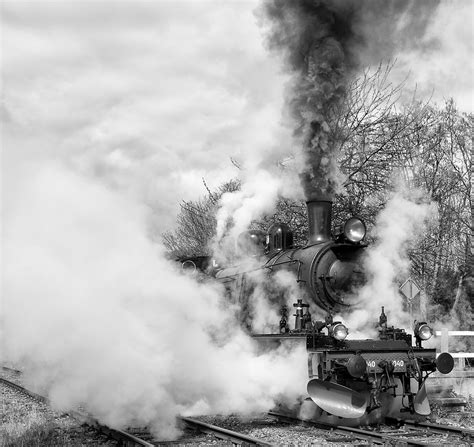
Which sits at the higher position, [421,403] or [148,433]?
[421,403]

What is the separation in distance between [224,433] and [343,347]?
6.59 feet

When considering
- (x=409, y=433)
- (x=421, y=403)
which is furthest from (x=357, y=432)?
(x=421, y=403)

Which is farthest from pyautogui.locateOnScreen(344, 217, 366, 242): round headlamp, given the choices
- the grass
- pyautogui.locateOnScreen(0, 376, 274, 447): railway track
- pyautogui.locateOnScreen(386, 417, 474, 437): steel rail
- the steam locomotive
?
the grass

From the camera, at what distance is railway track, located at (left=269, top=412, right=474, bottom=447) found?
27.2 ft

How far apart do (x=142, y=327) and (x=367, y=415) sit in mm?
3297

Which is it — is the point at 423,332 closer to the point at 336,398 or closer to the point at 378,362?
the point at 378,362

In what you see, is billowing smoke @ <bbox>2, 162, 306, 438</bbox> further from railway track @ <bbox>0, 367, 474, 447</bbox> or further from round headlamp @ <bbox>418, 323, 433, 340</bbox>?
round headlamp @ <bbox>418, 323, 433, 340</bbox>

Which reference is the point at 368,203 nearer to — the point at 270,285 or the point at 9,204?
the point at 270,285

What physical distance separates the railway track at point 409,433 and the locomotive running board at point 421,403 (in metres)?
0.19

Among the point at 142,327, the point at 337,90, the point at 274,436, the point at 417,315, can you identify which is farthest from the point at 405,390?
the point at 417,315

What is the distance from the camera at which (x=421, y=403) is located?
10.2 metres

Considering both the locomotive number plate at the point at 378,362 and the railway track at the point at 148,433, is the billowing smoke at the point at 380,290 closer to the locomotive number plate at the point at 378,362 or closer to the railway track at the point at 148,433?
the locomotive number plate at the point at 378,362

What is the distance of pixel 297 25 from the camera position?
44.5 ft

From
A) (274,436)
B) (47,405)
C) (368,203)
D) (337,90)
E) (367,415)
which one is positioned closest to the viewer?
(274,436)
